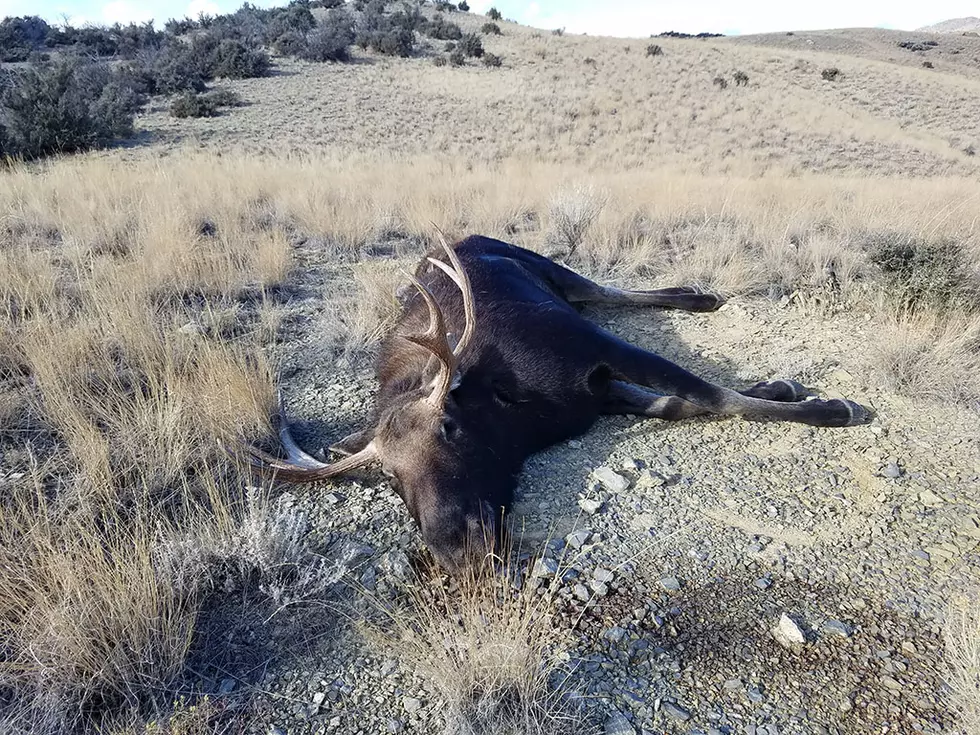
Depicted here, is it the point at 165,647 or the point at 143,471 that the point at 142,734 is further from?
the point at 143,471

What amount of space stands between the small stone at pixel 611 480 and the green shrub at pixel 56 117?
49.5 ft

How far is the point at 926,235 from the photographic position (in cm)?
625

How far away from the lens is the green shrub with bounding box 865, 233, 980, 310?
4.84 metres

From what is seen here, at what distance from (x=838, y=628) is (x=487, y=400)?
178 centimetres

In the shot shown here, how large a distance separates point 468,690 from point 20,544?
1795mm

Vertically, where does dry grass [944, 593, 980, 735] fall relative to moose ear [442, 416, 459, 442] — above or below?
below

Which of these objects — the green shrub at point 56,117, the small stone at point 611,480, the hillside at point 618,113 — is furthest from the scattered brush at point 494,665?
the green shrub at point 56,117

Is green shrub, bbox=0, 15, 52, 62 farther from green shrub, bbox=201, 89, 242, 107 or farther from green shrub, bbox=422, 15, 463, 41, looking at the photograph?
green shrub, bbox=422, 15, 463, 41

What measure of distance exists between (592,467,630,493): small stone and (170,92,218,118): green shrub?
19.5 metres

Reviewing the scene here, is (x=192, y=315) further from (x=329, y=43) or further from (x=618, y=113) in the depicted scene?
(x=329, y=43)

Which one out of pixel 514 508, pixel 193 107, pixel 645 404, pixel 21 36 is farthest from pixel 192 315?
pixel 21 36

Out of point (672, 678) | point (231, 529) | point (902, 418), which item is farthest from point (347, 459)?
point (902, 418)

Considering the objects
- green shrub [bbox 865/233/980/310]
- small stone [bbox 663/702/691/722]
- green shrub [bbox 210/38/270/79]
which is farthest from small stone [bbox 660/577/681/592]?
green shrub [bbox 210/38/270/79]

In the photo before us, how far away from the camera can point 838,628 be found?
236 centimetres
